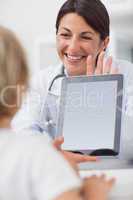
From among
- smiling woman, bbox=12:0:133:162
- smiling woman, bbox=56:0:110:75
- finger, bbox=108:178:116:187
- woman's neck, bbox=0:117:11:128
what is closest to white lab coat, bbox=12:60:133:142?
smiling woman, bbox=12:0:133:162

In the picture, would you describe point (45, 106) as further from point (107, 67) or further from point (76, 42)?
point (76, 42)

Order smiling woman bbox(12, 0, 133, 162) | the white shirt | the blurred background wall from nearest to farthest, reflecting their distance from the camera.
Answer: the white shirt, smiling woman bbox(12, 0, 133, 162), the blurred background wall

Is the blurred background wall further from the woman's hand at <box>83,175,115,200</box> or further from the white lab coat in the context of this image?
the woman's hand at <box>83,175,115,200</box>

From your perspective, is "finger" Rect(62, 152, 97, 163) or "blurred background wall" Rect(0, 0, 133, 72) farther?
"blurred background wall" Rect(0, 0, 133, 72)

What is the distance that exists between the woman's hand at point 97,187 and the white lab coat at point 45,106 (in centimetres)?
54

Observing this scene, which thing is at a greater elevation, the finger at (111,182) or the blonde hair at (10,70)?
the blonde hair at (10,70)

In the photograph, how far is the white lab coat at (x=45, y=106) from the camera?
1.46m

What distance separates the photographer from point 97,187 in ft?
2.68

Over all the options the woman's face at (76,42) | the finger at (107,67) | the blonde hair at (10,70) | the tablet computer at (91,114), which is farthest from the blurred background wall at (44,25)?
the blonde hair at (10,70)

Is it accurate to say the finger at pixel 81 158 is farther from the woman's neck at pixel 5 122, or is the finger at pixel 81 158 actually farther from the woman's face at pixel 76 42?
the woman's face at pixel 76 42

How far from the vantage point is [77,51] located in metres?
1.77

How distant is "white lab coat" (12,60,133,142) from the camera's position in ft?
4.78

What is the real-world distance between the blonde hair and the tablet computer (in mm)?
502

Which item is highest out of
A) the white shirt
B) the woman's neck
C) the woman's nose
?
the woman's nose
